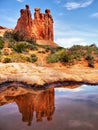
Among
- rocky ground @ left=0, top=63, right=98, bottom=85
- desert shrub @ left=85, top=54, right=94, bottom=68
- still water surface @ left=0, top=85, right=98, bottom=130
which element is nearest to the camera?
still water surface @ left=0, top=85, right=98, bottom=130

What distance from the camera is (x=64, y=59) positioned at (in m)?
26.2

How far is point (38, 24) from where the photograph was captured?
271ft

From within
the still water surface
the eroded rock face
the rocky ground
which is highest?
the eroded rock face

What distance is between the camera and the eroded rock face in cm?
8012

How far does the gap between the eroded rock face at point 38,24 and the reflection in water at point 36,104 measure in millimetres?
65886

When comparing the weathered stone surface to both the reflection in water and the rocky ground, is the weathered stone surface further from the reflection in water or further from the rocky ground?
the reflection in water

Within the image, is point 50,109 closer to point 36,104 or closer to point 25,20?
point 36,104

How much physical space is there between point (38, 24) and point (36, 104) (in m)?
72.7

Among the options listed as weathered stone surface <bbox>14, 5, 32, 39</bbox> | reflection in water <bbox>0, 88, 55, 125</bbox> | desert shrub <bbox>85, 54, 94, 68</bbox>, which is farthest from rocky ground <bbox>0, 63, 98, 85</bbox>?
weathered stone surface <bbox>14, 5, 32, 39</bbox>

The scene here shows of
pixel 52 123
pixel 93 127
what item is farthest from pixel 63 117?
pixel 93 127

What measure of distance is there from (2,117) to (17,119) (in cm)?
80

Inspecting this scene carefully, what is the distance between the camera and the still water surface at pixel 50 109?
9.26 m

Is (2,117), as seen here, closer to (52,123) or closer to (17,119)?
(17,119)

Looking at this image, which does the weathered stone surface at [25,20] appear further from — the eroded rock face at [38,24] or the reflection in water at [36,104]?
the reflection in water at [36,104]
